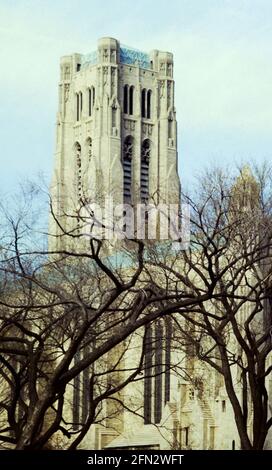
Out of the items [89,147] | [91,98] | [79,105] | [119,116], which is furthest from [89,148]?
[79,105]

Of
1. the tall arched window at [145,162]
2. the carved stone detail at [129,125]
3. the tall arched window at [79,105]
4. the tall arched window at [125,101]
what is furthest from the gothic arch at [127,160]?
the tall arched window at [79,105]

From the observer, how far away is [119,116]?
4818 inches

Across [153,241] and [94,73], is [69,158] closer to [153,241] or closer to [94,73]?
[94,73]

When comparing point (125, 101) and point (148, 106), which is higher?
point (148, 106)

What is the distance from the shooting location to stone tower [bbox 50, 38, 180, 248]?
120812 mm

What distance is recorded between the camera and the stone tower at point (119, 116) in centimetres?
12081

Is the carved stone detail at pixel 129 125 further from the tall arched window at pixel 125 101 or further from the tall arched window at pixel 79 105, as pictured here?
the tall arched window at pixel 79 105

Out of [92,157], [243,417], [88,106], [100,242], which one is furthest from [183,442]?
[88,106]

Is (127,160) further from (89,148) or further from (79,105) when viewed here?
(79,105)

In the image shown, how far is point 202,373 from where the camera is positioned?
63562 millimetres

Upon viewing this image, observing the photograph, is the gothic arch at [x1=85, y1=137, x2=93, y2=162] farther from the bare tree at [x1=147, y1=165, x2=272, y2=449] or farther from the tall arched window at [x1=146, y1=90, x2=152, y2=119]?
the bare tree at [x1=147, y1=165, x2=272, y2=449]

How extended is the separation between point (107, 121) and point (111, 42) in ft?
23.6
